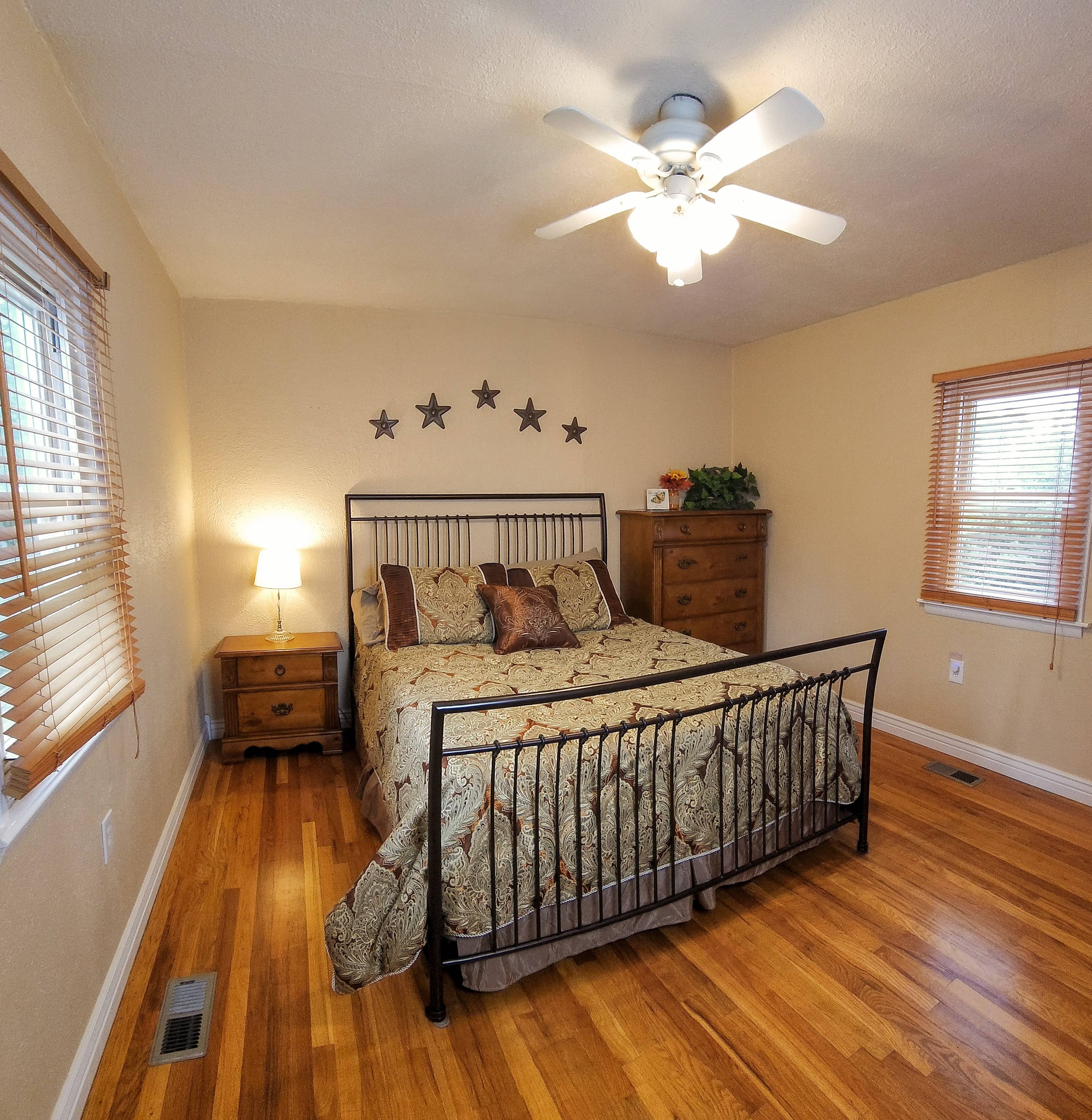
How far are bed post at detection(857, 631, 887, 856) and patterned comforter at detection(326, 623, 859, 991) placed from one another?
0.13 ft

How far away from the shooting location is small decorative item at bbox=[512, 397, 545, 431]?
155 inches

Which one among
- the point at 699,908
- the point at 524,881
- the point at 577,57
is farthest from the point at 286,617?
the point at 577,57

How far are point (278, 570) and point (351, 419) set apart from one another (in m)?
0.96

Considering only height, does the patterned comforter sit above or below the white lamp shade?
below

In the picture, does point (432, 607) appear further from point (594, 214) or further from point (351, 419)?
point (594, 214)

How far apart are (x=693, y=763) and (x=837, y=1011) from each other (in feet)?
2.38

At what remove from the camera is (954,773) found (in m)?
3.13

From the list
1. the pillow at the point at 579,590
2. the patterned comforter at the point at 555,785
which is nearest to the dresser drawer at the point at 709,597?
the pillow at the point at 579,590

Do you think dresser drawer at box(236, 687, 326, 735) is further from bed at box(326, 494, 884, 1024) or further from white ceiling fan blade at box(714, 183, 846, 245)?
white ceiling fan blade at box(714, 183, 846, 245)

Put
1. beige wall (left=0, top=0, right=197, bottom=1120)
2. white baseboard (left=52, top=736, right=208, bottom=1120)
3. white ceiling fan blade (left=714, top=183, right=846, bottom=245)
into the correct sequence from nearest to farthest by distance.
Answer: beige wall (left=0, top=0, right=197, bottom=1120), white baseboard (left=52, top=736, right=208, bottom=1120), white ceiling fan blade (left=714, top=183, right=846, bottom=245)

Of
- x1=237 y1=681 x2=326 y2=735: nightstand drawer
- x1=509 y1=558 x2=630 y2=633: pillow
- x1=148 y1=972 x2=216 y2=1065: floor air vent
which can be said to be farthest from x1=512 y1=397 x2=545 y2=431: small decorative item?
x1=148 y1=972 x2=216 y2=1065: floor air vent

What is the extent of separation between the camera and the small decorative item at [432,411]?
3.72 m

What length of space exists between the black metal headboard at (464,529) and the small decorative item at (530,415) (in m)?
0.45

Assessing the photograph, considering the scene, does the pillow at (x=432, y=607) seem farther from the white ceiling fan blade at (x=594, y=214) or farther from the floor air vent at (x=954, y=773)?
the floor air vent at (x=954, y=773)
